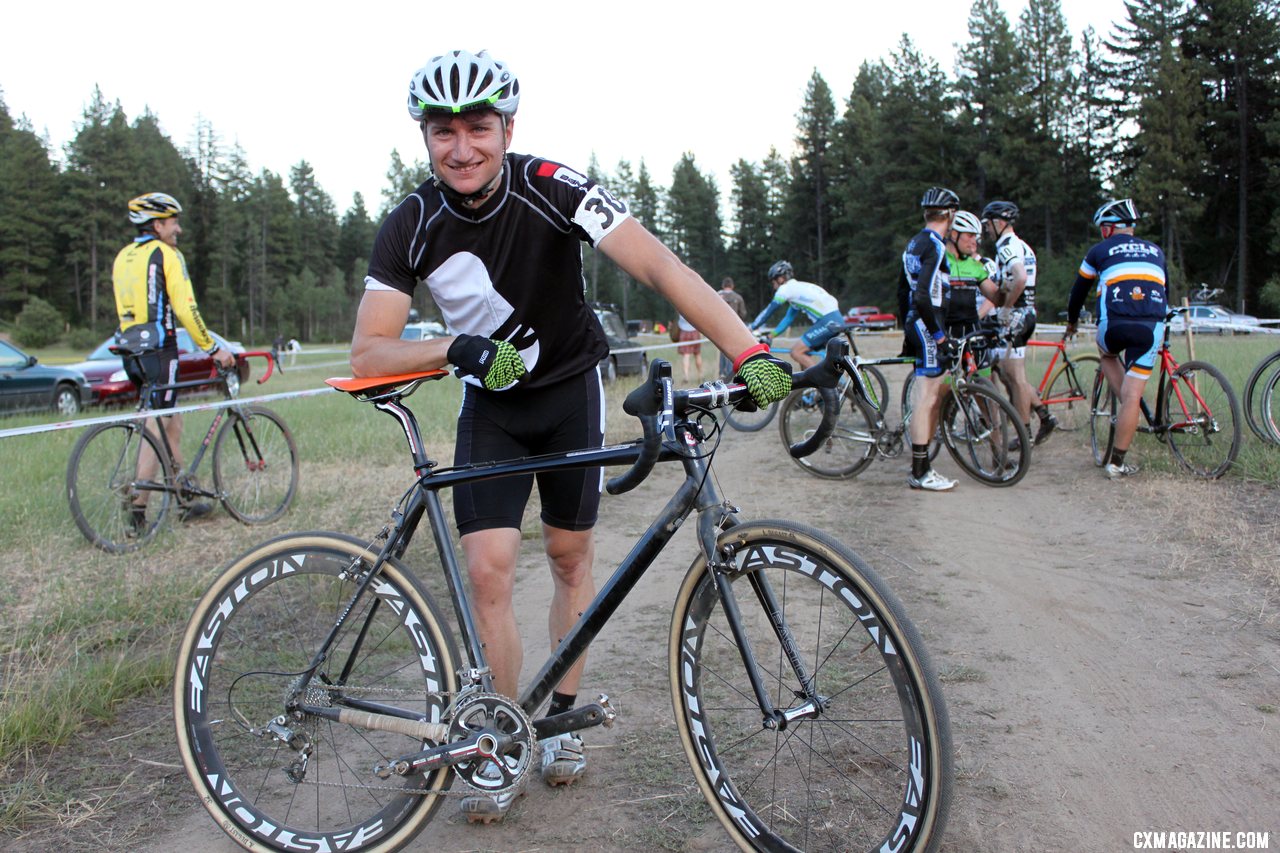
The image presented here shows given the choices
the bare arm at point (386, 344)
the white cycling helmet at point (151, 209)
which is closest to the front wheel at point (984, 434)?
the bare arm at point (386, 344)

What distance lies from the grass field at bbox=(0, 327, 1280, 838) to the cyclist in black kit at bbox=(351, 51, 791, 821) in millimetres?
1683

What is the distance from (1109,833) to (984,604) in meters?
2.20

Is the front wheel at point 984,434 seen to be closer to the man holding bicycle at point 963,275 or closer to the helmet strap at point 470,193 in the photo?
the man holding bicycle at point 963,275

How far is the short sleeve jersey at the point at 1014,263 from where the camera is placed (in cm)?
923

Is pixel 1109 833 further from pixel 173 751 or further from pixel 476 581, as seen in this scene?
pixel 173 751

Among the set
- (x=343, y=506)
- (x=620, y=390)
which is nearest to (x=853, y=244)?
(x=620, y=390)

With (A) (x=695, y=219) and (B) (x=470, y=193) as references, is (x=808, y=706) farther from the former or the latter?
(A) (x=695, y=219)

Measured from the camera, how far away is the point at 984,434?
25.9 ft

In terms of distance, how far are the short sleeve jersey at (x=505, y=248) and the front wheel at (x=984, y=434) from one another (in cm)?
555

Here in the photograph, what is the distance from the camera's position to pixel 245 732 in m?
3.07

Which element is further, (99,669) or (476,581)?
(99,669)

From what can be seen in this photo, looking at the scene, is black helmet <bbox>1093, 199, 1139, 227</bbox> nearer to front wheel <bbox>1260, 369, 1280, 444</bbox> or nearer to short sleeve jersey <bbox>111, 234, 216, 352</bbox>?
front wheel <bbox>1260, 369, 1280, 444</bbox>

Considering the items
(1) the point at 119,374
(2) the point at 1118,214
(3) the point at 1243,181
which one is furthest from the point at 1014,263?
(3) the point at 1243,181

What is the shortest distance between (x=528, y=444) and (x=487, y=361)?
0.63 meters
